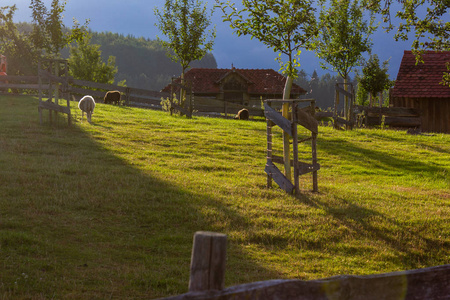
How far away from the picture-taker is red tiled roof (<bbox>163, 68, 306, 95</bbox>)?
186 ft

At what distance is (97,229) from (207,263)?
5.66 m

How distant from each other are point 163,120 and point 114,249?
1746cm

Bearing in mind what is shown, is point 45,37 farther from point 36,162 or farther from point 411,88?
point 36,162

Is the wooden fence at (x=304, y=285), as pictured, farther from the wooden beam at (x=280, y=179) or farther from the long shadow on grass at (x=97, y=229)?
the wooden beam at (x=280, y=179)

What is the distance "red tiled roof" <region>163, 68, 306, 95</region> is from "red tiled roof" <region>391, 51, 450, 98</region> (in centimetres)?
2213

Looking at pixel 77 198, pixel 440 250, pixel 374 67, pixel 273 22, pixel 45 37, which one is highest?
pixel 45 37

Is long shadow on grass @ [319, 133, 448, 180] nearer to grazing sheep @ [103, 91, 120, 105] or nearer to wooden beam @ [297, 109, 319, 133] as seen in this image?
wooden beam @ [297, 109, 319, 133]

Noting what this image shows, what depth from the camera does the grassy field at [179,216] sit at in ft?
21.3

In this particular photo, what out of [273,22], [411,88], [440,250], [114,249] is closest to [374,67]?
[411,88]

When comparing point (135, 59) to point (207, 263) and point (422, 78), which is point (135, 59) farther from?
point (207, 263)

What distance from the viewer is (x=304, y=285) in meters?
3.07

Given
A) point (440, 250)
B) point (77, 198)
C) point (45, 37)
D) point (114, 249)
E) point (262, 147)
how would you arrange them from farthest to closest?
point (45, 37)
point (262, 147)
point (77, 198)
point (440, 250)
point (114, 249)

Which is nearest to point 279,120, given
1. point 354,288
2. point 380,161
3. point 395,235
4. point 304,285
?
point 395,235

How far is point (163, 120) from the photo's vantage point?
2436 centimetres
